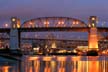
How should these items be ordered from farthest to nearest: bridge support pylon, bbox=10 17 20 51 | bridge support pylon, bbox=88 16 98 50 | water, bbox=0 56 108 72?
bridge support pylon, bbox=10 17 20 51, bridge support pylon, bbox=88 16 98 50, water, bbox=0 56 108 72

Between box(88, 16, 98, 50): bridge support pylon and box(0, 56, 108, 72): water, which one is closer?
box(0, 56, 108, 72): water

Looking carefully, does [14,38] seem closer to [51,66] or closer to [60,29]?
[60,29]

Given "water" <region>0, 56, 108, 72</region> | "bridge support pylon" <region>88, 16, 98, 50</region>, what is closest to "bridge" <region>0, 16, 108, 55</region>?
"bridge support pylon" <region>88, 16, 98, 50</region>

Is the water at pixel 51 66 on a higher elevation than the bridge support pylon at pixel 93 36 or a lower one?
lower

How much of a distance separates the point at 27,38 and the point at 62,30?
1460 cm

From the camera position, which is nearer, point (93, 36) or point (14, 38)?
point (93, 36)

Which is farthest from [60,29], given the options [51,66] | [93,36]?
[51,66]

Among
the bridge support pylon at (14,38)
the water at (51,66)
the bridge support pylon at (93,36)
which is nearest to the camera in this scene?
the water at (51,66)

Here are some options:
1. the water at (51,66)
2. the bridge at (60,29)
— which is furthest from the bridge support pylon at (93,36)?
the water at (51,66)

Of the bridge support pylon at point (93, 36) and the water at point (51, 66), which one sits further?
the bridge support pylon at point (93, 36)

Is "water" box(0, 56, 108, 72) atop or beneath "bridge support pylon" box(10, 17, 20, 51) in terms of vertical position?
→ beneath

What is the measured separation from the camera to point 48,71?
164 feet

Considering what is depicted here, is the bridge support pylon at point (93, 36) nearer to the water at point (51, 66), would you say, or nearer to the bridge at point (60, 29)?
the bridge at point (60, 29)

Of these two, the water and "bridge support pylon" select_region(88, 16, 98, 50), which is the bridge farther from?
the water
